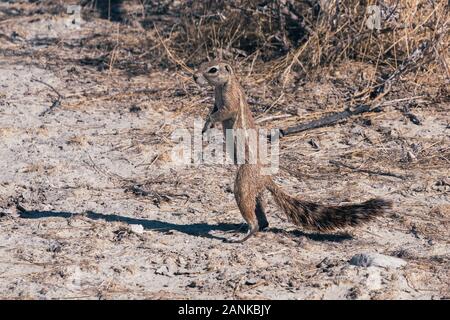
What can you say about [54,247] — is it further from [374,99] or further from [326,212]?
[374,99]

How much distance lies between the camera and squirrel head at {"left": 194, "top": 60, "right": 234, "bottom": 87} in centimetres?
588

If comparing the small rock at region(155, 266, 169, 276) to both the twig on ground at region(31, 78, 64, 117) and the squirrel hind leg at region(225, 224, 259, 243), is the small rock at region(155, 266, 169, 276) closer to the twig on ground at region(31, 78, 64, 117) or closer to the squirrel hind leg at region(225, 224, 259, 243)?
the squirrel hind leg at region(225, 224, 259, 243)

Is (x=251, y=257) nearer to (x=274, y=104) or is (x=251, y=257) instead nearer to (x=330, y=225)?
(x=330, y=225)

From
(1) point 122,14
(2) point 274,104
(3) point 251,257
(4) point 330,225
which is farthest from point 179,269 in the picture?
(1) point 122,14

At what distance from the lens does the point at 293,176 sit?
6613 mm

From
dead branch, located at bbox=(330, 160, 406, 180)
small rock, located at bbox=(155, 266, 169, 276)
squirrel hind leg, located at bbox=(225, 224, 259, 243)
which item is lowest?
small rock, located at bbox=(155, 266, 169, 276)

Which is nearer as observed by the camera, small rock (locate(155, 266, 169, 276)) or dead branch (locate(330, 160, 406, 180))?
small rock (locate(155, 266, 169, 276))

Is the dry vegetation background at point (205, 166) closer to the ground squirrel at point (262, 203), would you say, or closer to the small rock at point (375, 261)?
the small rock at point (375, 261)

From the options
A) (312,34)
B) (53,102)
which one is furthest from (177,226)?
(312,34)

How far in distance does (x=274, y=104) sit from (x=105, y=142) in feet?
4.89

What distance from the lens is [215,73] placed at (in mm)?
5891

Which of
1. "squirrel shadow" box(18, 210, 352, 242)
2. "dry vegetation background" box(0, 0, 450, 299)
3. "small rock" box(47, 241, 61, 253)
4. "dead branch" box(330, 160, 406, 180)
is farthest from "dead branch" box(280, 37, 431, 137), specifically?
"small rock" box(47, 241, 61, 253)

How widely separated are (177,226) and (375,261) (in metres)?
1.35

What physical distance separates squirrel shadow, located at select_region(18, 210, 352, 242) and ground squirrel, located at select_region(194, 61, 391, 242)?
140 millimetres
